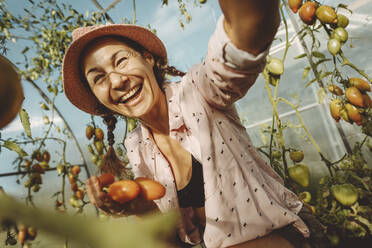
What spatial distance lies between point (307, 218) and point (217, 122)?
0.39m

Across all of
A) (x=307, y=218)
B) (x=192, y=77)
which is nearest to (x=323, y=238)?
(x=307, y=218)

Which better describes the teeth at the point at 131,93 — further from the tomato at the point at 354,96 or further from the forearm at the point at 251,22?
the tomato at the point at 354,96

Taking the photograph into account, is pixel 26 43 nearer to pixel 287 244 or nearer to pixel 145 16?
pixel 145 16

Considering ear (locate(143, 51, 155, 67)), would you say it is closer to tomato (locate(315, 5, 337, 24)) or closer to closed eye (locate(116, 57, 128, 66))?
closed eye (locate(116, 57, 128, 66))

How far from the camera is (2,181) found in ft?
5.51

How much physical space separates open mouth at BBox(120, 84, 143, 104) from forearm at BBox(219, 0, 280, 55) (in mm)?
412

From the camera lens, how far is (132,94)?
0.72 m

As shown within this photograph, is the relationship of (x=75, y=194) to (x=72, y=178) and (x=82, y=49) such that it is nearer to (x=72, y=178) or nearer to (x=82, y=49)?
(x=72, y=178)

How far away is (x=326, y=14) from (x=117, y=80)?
81 cm

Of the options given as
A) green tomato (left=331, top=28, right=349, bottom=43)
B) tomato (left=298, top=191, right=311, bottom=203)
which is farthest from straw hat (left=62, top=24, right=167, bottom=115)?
tomato (left=298, top=191, right=311, bottom=203)

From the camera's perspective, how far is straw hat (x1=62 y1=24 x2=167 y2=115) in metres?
0.74

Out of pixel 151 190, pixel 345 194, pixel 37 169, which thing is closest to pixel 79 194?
pixel 37 169

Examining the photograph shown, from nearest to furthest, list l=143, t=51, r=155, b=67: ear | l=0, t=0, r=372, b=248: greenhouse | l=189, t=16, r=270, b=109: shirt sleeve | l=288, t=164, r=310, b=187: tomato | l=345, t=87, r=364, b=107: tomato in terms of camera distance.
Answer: l=0, t=0, r=372, b=248: greenhouse, l=189, t=16, r=270, b=109: shirt sleeve, l=143, t=51, r=155, b=67: ear, l=345, t=87, r=364, b=107: tomato, l=288, t=164, r=310, b=187: tomato

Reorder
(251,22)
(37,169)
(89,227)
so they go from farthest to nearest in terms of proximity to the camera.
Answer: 1. (37,169)
2. (251,22)
3. (89,227)
